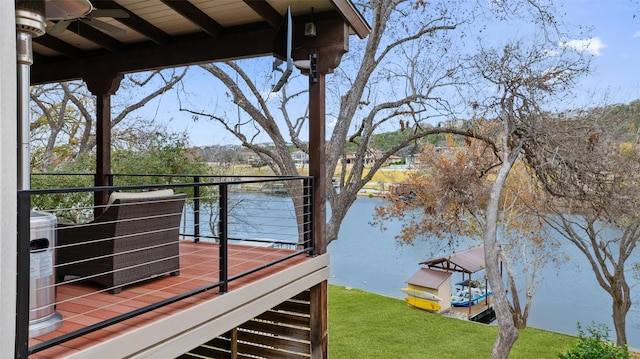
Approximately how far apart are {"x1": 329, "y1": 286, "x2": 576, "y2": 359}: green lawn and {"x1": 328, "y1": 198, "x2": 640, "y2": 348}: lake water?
1.24 metres

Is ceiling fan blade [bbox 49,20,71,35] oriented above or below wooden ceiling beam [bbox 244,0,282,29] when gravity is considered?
below

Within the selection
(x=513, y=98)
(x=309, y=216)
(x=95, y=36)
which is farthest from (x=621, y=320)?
(x=95, y=36)

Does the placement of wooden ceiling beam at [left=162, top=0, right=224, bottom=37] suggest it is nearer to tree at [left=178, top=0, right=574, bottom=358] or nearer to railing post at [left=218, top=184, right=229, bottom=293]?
railing post at [left=218, top=184, right=229, bottom=293]

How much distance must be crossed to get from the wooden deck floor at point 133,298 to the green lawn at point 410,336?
→ 25.7 feet

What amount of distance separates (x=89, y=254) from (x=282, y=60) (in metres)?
2.59

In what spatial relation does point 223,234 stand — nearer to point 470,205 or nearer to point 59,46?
point 59,46

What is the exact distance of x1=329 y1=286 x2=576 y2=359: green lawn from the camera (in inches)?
470

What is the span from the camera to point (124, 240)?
134 inches

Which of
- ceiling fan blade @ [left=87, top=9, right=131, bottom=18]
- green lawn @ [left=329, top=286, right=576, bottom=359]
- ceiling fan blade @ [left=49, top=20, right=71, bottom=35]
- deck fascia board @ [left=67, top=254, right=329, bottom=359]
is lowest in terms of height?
green lawn @ [left=329, top=286, right=576, bottom=359]

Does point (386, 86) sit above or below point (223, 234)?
above

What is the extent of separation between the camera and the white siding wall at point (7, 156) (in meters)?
1.79

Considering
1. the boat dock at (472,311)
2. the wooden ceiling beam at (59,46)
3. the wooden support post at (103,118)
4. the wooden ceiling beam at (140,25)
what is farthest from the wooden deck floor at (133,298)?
the boat dock at (472,311)

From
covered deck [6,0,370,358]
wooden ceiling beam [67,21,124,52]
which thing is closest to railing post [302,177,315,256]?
covered deck [6,0,370,358]

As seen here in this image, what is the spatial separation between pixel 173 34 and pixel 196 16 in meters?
0.82
